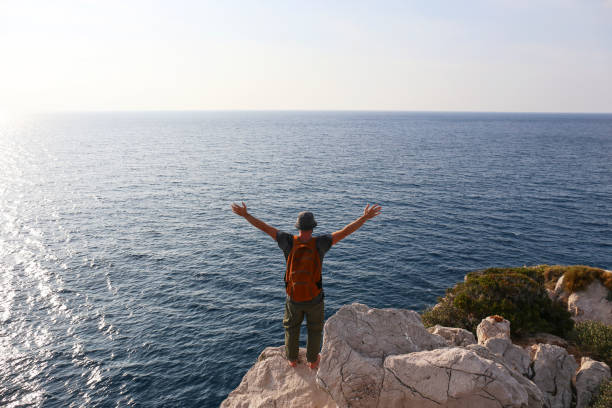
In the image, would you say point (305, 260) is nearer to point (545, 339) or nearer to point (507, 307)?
point (545, 339)

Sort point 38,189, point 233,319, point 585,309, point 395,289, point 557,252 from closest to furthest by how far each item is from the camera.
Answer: point 585,309, point 233,319, point 395,289, point 557,252, point 38,189

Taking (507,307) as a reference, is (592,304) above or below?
below

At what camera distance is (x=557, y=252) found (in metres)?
45.4

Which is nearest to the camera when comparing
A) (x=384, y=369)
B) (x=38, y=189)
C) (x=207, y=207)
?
(x=384, y=369)

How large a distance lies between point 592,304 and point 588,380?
51.6 ft

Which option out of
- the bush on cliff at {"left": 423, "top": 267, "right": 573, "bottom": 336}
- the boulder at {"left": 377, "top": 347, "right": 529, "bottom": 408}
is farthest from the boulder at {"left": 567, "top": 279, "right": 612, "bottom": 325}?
the boulder at {"left": 377, "top": 347, "right": 529, "bottom": 408}

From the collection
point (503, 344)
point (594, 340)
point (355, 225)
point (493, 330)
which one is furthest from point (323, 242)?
point (594, 340)

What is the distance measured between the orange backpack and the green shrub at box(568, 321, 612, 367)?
1560 centimetres

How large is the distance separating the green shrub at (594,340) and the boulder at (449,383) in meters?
11.4

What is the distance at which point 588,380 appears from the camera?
14.1m

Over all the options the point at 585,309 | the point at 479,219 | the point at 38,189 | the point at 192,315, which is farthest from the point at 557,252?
the point at 38,189

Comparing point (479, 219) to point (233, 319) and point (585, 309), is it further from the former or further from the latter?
point (233, 319)

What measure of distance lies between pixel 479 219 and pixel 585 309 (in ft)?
104

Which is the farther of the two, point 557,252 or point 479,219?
point 479,219
